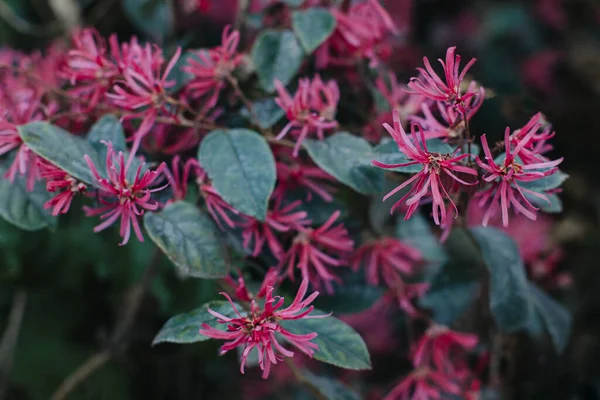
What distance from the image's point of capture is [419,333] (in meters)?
0.86

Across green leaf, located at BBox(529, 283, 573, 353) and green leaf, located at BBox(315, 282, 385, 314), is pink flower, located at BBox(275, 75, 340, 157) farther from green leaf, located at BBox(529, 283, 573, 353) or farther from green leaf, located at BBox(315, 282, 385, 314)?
green leaf, located at BBox(529, 283, 573, 353)

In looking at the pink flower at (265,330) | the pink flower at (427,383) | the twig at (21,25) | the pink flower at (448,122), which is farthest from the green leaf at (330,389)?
the twig at (21,25)

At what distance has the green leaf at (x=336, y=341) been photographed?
571mm

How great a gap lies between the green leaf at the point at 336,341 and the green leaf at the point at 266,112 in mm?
205

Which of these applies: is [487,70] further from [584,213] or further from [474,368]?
[474,368]

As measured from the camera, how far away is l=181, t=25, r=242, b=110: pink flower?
2.15ft

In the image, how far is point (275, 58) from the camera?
2.35 feet

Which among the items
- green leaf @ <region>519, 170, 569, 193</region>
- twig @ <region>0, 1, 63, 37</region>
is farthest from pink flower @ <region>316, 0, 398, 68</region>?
twig @ <region>0, 1, 63, 37</region>

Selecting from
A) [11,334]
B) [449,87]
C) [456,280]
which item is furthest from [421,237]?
[11,334]

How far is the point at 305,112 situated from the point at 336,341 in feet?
0.73

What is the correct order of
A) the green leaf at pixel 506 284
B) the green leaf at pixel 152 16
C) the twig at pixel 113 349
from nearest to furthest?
the green leaf at pixel 506 284 → the twig at pixel 113 349 → the green leaf at pixel 152 16

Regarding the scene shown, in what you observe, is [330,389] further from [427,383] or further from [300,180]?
[300,180]

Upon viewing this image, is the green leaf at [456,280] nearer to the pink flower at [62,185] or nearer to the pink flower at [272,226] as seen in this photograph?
the pink flower at [272,226]

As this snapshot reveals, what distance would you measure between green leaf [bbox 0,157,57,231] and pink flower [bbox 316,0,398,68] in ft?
1.11
